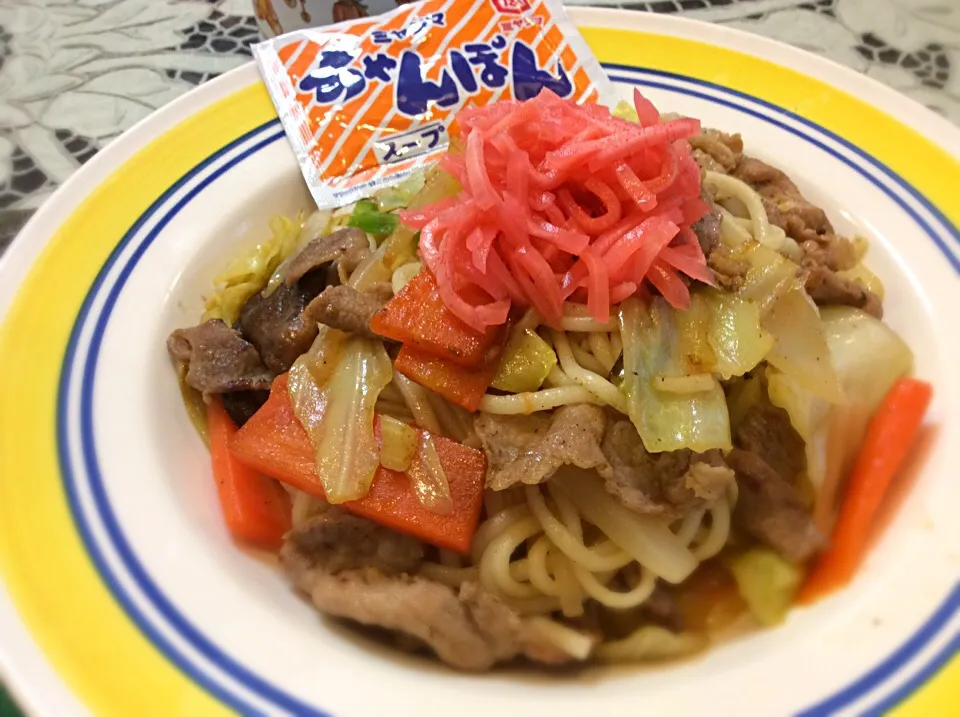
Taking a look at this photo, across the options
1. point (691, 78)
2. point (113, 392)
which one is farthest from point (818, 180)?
point (113, 392)

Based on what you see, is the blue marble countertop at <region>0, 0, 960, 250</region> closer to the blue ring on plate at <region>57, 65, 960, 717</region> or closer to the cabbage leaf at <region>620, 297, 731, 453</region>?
the blue ring on plate at <region>57, 65, 960, 717</region>

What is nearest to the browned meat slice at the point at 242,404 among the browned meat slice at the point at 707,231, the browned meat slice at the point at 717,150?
the browned meat slice at the point at 707,231

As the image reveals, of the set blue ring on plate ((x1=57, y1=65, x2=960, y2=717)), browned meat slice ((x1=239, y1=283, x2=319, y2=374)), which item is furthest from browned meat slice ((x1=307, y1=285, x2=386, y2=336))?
blue ring on plate ((x1=57, y1=65, x2=960, y2=717))

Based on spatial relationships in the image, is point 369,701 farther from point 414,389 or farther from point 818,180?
point 818,180

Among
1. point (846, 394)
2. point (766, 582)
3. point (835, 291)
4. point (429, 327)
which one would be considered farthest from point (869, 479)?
point (429, 327)

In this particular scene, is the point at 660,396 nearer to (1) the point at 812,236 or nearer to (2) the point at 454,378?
(2) the point at 454,378

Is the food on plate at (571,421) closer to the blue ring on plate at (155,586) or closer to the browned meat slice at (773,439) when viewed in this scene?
the browned meat slice at (773,439)
